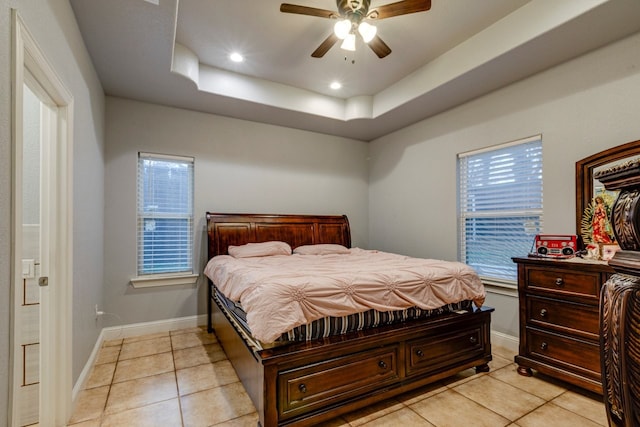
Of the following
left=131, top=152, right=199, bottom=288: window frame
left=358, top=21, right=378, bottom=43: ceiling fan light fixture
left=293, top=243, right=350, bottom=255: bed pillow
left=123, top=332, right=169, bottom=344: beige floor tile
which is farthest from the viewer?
left=293, top=243, right=350, bottom=255: bed pillow

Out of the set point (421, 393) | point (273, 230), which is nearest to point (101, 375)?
point (273, 230)

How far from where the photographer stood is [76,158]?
7.41 feet

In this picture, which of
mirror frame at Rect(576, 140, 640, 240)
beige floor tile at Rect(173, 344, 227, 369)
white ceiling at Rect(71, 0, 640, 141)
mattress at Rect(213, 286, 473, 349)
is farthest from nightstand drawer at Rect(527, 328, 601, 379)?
beige floor tile at Rect(173, 344, 227, 369)

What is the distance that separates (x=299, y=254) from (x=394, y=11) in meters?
2.76

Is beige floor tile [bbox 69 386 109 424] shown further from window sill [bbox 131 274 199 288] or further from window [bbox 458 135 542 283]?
window [bbox 458 135 542 283]

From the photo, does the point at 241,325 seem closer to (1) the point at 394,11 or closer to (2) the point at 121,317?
(2) the point at 121,317

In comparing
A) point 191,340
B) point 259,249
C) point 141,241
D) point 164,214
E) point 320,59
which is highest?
point 320,59

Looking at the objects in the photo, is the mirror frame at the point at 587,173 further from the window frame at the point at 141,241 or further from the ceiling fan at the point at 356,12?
the window frame at the point at 141,241

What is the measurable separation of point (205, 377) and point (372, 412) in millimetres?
1389

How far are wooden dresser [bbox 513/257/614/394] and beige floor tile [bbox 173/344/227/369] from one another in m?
2.69

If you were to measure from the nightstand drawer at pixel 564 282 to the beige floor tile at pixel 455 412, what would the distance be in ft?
3.45

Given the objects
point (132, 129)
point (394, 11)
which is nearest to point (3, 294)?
point (394, 11)

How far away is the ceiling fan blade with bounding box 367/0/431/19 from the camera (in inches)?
84.1

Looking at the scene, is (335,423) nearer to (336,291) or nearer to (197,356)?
(336,291)
